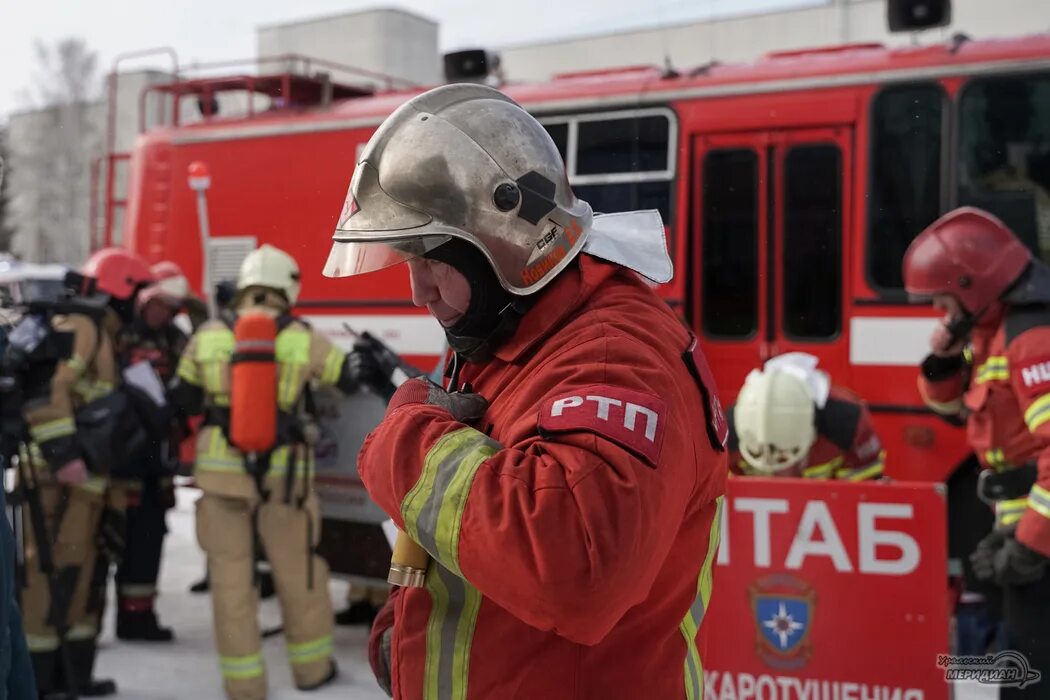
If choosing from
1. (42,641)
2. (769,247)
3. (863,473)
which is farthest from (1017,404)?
(42,641)

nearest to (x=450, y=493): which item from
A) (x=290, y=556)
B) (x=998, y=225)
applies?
(x=998, y=225)

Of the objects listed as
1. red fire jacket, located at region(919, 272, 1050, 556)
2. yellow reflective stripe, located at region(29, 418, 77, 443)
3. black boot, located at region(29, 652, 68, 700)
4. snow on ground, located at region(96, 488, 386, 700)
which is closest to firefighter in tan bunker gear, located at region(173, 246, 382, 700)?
snow on ground, located at region(96, 488, 386, 700)

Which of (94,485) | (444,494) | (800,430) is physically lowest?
(94,485)

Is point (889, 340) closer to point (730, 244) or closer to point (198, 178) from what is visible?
point (730, 244)

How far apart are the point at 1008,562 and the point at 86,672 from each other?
3.97m

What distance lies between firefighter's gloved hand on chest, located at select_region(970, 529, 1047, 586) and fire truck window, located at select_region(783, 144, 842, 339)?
1.73 metres

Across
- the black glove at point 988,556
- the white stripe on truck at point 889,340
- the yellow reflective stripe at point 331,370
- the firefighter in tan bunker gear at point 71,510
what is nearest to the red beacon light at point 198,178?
the firefighter in tan bunker gear at point 71,510

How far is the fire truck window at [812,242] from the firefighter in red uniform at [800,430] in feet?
2.98

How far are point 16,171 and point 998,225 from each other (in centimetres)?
3812

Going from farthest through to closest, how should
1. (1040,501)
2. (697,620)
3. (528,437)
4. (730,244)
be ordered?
(730,244)
(1040,501)
(697,620)
(528,437)

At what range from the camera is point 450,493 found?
137cm

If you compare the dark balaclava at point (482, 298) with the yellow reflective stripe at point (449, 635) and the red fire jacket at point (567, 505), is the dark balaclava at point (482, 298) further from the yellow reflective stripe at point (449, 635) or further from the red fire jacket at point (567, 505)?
the yellow reflective stripe at point (449, 635)

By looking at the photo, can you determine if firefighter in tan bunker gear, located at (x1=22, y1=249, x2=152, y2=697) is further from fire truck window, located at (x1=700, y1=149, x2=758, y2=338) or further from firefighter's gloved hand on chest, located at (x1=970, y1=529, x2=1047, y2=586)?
firefighter's gloved hand on chest, located at (x1=970, y1=529, x2=1047, y2=586)

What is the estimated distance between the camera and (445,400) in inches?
61.1
